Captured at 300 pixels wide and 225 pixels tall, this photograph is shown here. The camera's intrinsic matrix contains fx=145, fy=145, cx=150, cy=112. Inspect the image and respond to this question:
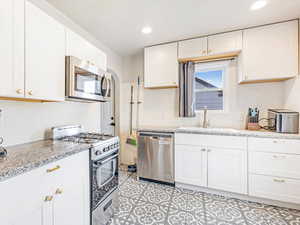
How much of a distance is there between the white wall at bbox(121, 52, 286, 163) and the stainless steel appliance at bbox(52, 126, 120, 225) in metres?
1.52

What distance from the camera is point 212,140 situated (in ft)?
7.10

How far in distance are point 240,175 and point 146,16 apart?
8.35 feet

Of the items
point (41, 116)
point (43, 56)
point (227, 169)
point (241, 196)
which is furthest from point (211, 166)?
point (43, 56)

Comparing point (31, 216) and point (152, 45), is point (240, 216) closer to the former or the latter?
point (31, 216)

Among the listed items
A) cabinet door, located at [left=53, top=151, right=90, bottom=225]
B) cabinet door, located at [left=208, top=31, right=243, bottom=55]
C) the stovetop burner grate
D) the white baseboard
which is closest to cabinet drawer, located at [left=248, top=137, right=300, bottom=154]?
the white baseboard

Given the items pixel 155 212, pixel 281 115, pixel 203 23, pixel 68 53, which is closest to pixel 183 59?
pixel 203 23

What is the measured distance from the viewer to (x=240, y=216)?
171 cm

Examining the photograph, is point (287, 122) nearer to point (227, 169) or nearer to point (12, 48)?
point (227, 169)

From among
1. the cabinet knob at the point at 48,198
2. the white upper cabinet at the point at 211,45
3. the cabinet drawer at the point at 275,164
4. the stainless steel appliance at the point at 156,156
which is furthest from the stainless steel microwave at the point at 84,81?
the cabinet drawer at the point at 275,164

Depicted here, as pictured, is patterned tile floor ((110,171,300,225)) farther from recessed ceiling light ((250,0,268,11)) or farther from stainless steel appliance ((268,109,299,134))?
recessed ceiling light ((250,0,268,11))

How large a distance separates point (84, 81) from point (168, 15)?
1.41 meters

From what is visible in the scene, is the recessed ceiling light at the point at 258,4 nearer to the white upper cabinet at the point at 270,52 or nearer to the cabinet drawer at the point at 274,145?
the white upper cabinet at the point at 270,52

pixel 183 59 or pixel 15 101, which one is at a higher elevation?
pixel 183 59

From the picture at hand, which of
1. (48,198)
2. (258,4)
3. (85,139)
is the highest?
(258,4)
